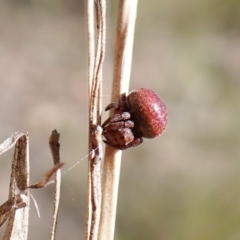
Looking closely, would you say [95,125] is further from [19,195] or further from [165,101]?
[165,101]

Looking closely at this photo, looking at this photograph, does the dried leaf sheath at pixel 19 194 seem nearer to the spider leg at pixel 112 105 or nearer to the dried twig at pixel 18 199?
the dried twig at pixel 18 199

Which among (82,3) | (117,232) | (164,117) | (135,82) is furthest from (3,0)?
(164,117)

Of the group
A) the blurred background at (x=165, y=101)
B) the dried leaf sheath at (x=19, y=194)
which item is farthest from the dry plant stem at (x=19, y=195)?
the blurred background at (x=165, y=101)

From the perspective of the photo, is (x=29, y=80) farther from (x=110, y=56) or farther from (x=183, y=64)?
(x=183, y=64)

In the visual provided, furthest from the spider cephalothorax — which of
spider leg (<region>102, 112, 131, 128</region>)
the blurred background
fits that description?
the blurred background

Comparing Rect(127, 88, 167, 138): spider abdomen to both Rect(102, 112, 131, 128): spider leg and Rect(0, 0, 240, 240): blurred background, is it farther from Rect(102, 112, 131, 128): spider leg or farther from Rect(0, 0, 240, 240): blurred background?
Rect(0, 0, 240, 240): blurred background

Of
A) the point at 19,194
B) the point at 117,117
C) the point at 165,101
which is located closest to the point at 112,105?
the point at 117,117
